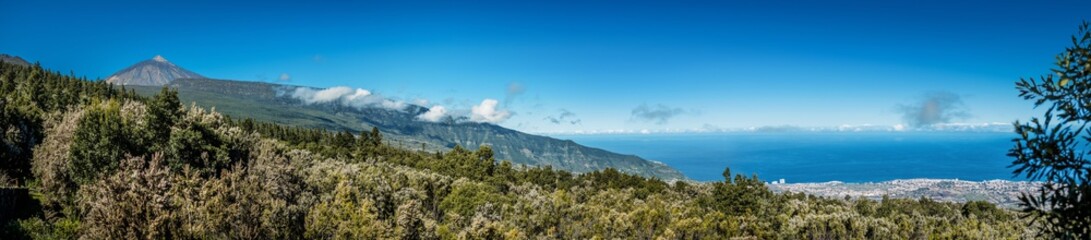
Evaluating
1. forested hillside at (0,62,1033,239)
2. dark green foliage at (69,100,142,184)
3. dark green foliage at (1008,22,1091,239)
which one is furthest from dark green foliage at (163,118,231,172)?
dark green foliage at (1008,22,1091,239)

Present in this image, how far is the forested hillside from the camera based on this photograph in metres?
19.3

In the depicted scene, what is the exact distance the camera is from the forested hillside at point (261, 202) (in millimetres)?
19328

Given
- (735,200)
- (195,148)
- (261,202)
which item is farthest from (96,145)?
(735,200)

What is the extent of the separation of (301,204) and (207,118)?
949 inches

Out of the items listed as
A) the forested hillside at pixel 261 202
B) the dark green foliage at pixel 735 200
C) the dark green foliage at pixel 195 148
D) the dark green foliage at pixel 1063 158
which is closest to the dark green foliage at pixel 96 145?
the forested hillside at pixel 261 202

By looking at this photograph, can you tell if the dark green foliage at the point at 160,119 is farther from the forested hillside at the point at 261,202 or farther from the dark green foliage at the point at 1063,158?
the dark green foliage at the point at 1063,158

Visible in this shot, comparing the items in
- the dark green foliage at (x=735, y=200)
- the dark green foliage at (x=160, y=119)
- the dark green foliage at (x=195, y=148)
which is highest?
the dark green foliage at (x=160, y=119)

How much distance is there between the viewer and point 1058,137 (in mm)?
7250

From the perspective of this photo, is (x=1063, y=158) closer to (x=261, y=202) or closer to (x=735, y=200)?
(x=261, y=202)

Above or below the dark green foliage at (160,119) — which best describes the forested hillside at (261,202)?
below

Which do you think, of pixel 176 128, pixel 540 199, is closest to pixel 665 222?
pixel 540 199

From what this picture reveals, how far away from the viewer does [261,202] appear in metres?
21.8

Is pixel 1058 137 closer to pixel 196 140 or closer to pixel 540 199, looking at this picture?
pixel 540 199

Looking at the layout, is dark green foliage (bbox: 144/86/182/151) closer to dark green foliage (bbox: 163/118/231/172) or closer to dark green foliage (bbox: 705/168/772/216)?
dark green foliage (bbox: 163/118/231/172)
